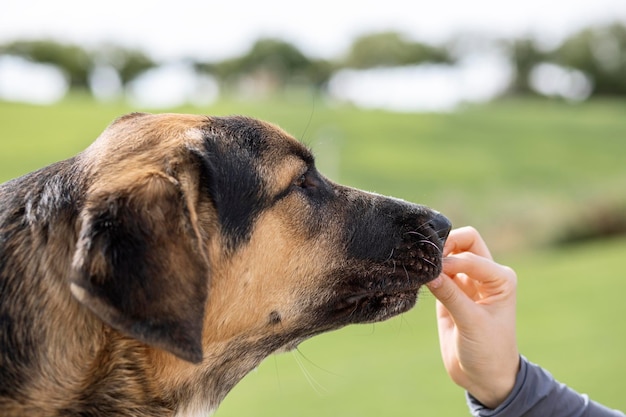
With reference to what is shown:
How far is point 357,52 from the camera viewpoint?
66250 mm

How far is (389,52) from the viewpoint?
65.8m

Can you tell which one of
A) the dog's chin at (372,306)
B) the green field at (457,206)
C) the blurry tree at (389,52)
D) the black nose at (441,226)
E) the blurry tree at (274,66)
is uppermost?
the black nose at (441,226)

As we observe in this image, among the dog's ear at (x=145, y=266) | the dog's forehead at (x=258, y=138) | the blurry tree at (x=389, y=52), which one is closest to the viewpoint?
the dog's ear at (x=145, y=266)

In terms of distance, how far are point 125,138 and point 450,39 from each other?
206 ft

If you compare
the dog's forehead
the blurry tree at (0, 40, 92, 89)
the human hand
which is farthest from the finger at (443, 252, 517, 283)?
the blurry tree at (0, 40, 92, 89)

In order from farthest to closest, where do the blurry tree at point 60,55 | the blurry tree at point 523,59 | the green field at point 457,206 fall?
the blurry tree at point 523,59 < the blurry tree at point 60,55 < the green field at point 457,206

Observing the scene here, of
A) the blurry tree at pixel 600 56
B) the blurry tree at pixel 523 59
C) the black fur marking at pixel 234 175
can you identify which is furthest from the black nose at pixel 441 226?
the blurry tree at pixel 600 56

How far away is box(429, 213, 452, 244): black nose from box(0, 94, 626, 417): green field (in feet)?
1.10

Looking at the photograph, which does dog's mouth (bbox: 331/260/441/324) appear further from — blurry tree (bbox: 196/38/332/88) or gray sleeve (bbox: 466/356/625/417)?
blurry tree (bbox: 196/38/332/88)

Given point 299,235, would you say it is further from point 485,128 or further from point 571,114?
point 571,114

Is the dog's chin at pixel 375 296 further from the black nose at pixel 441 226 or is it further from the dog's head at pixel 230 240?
the black nose at pixel 441 226

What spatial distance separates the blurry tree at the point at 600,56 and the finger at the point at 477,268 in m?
61.2

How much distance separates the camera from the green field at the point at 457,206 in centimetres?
1030

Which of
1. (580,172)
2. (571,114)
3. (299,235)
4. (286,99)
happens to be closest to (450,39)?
(571,114)
